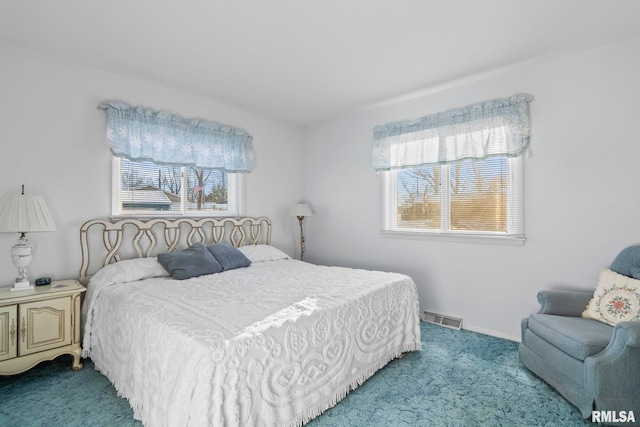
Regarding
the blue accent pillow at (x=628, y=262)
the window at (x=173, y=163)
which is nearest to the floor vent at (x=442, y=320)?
the blue accent pillow at (x=628, y=262)

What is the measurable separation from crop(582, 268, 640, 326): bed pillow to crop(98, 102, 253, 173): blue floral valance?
12.0 ft

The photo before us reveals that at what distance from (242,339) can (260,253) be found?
2249 millimetres

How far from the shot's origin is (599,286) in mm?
2271

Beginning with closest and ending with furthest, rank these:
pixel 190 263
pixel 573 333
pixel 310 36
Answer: pixel 573 333 < pixel 310 36 < pixel 190 263

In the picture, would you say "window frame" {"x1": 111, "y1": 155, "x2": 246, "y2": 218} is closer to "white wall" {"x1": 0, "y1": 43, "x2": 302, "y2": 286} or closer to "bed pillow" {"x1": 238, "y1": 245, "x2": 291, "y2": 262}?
"white wall" {"x1": 0, "y1": 43, "x2": 302, "y2": 286}

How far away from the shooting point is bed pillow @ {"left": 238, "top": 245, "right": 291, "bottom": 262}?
11.9 ft

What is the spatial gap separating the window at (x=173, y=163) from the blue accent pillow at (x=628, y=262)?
3.73 m

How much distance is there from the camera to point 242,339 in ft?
4.95

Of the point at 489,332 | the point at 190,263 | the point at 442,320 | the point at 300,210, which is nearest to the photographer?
the point at 190,263

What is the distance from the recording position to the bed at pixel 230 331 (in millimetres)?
1435

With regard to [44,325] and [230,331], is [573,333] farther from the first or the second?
[44,325]

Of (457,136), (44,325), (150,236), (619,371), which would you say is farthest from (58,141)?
(619,371)

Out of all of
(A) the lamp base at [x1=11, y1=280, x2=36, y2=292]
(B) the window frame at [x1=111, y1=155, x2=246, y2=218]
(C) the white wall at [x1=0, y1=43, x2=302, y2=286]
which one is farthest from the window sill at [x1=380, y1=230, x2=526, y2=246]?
(A) the lamp base at [x1=11, y1=280, x2=36, y2=292]

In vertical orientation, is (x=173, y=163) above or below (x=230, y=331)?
above
